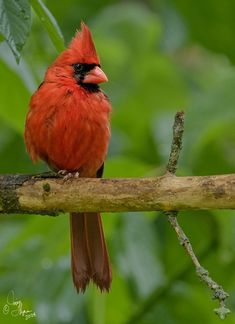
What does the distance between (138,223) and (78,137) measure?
58 cm

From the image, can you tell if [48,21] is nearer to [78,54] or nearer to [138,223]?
[78,54]

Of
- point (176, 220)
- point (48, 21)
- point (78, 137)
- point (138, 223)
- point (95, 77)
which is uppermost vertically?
point (48, 21)

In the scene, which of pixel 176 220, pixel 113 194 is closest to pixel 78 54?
pixel 113 194

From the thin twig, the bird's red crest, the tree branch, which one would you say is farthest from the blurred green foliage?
the thin twig

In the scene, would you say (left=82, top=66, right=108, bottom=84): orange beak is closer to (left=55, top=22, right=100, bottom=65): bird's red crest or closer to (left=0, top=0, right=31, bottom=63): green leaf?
(left=55, top=22, right=100, bottom=65): bird's red crest

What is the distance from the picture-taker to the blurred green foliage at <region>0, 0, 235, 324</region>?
13.1 ft

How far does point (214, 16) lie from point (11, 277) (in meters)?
1.70

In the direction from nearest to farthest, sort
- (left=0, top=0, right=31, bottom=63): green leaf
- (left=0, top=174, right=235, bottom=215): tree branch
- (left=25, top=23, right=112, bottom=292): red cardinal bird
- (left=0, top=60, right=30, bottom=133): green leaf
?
1. (left=0, top=0, right=31, bottom=63): green leaf
2. (left=0, top=174, right=235, bottom=215): tree branch
3. (left=0, top=60, right=30, bottom=133): green leaf
4. (left=25, top=23, right=112, bottom=292): red cardinal bird

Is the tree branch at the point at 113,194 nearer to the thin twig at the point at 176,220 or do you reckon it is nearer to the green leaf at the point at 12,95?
the thin twig at the point at 176,220

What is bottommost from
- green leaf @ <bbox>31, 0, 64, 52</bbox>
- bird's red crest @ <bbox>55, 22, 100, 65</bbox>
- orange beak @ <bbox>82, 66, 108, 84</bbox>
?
orange beak @ <bbox>82, 66, 108, 84</bbox>

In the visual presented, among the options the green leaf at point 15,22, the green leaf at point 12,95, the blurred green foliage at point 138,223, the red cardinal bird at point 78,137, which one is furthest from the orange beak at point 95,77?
the green leaf at point 15,22

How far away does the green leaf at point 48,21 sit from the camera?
116 inches

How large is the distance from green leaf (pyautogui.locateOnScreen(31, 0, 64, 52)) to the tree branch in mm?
537

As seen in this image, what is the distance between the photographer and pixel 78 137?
3975mm
